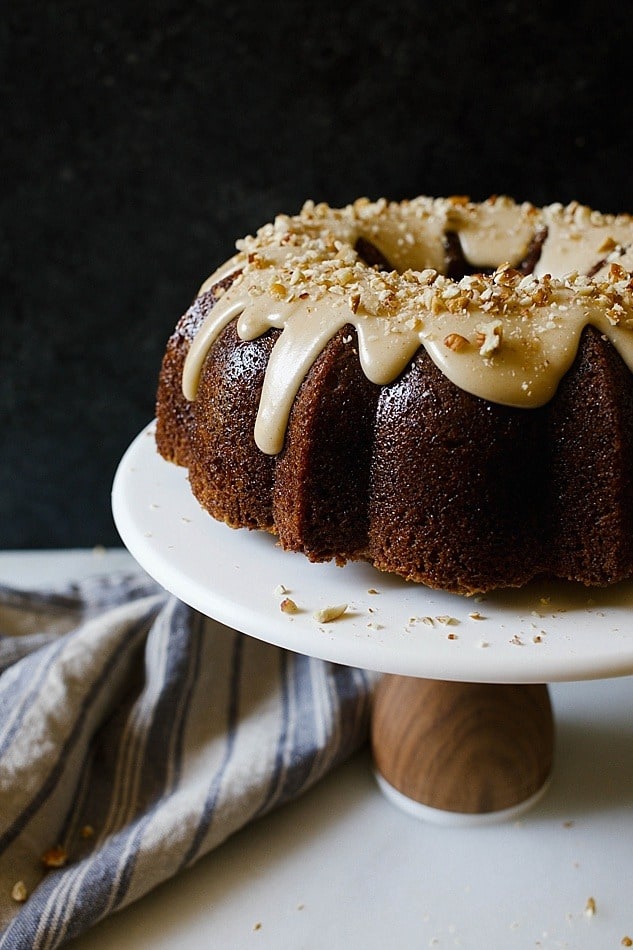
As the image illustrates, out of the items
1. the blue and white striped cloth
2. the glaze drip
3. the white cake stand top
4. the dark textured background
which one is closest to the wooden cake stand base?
the blue and white striped cloth

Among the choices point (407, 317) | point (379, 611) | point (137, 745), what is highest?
point (407, 317)

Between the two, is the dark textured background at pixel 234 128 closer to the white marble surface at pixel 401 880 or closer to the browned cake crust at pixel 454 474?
the browned cake crust at pixel 454 474

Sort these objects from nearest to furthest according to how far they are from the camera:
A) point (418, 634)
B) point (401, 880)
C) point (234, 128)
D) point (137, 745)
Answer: point (418, 634) → point (401, 880) → point (137, 745) → point (234, 128)

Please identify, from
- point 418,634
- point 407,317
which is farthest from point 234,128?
point 418,634

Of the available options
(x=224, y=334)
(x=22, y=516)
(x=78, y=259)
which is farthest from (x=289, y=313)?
(x=22, y=516)

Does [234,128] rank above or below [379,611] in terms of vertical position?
above

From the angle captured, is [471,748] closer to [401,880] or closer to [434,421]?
[401,880]

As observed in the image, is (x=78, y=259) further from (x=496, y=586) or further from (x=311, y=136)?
(x=496, y=586)

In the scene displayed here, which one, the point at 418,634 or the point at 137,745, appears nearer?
the point at 418,634

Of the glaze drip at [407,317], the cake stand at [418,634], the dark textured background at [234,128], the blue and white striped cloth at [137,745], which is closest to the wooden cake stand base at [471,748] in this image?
the cake stand at [418,634]
